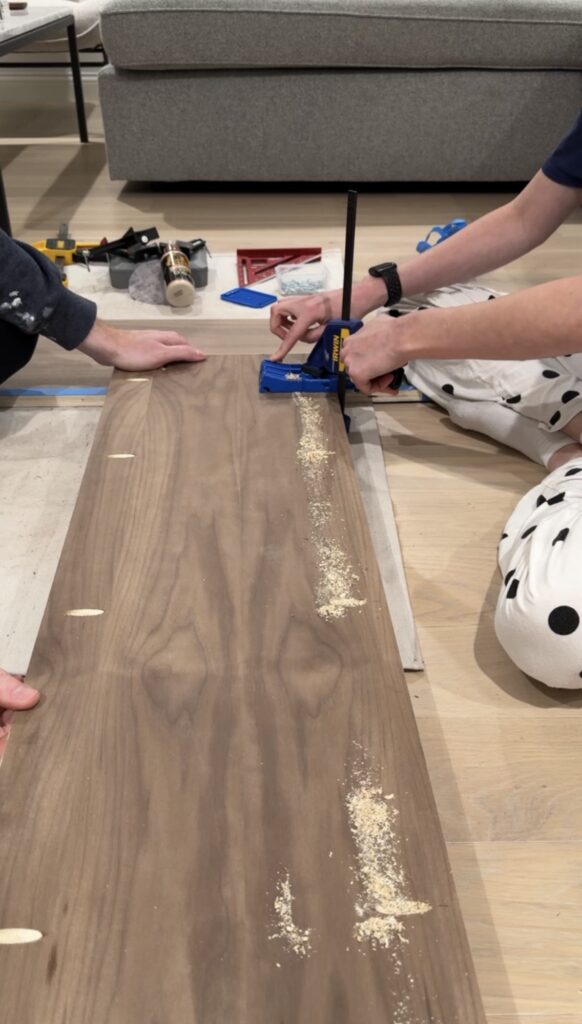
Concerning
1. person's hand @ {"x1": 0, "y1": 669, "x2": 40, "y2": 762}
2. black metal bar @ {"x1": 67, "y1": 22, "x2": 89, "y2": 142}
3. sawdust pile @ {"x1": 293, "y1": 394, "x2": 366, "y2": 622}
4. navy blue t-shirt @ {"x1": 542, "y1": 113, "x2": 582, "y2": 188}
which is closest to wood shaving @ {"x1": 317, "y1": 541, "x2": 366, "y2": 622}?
sawdust pile @ {"x1": 293, "y1": 394, "x2": 366, "y2": 622}

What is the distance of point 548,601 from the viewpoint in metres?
1.04

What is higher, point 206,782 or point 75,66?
point 75,66

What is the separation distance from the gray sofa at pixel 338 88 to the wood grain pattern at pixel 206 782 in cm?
204

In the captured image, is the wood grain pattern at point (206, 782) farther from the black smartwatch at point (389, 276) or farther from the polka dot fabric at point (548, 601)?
the black smartwatch at point (389, 276)

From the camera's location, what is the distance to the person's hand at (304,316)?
145 centimetres

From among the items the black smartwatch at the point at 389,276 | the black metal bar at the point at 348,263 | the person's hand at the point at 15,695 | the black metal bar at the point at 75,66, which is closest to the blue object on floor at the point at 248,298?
the black smartwatch at the point at 389,276

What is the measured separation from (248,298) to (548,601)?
1359mm

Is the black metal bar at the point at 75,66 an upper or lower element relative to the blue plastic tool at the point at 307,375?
upper

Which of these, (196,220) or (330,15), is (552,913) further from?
(330,15)

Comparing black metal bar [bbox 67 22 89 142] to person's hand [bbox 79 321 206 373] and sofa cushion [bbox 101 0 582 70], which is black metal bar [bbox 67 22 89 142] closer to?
sofa cushion [bbox 101 0 582 70]

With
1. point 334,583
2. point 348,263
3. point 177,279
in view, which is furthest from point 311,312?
point 177,279

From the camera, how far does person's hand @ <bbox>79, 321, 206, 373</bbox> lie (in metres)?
1.50

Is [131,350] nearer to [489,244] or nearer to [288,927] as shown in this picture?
[489,244]

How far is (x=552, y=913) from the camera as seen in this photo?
89 cm
